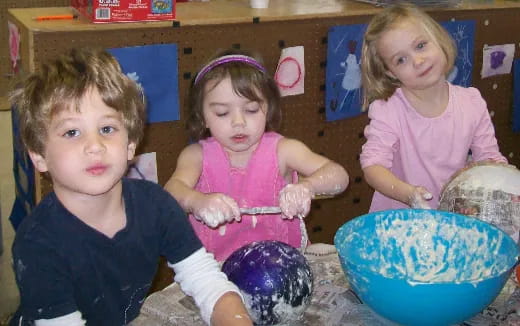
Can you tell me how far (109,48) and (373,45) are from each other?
0.85 meters

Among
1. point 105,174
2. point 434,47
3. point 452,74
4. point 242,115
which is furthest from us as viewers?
point 452,74

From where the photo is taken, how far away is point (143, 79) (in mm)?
2029

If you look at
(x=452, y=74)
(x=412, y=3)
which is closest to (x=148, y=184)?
(x=412, y=3)

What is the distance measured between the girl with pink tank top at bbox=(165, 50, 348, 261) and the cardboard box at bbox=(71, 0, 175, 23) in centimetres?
31

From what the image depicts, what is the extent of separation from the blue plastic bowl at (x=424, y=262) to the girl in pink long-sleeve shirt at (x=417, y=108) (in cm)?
54

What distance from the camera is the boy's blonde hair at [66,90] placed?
1187 millimetres

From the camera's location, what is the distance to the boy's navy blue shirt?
1153mm

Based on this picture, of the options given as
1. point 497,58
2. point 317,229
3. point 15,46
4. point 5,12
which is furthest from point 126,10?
point 5,12

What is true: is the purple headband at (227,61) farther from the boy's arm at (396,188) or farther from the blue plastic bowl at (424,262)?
the blue plastic bowl at (424,262)

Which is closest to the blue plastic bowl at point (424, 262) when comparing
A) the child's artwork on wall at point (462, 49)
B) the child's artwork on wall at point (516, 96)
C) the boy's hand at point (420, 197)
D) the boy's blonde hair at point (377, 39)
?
the boy's hand at point (420, 197)

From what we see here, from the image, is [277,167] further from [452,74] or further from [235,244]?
[452,74]

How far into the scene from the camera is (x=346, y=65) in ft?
8.26

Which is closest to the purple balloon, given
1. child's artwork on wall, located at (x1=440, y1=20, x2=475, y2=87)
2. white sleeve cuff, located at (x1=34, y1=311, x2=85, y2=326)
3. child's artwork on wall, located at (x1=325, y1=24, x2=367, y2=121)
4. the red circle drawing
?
white sleeve cuff, located at (x1=34, y1=311, x2=85, y2=326)

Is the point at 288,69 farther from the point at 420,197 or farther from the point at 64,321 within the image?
the point at 64,321
